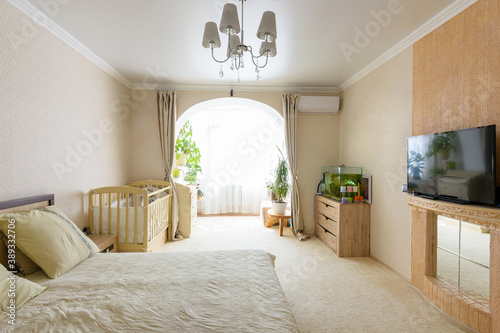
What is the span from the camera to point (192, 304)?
52.4 inches

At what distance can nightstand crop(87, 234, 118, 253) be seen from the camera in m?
2.67

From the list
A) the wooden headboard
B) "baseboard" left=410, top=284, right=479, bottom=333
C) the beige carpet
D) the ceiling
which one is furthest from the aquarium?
the wooden headboard

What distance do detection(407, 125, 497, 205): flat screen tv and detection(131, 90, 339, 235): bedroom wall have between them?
1985mm

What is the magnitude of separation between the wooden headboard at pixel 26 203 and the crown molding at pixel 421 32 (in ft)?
12.5

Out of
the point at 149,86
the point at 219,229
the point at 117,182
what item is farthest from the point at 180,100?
the point at 219,229

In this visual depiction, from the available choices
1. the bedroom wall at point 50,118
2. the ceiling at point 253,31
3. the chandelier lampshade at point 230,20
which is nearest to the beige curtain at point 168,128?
the ceiling at point 253,31

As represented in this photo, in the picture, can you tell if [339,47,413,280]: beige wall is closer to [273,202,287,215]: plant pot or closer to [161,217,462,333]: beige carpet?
[161,217,462,333]: beige carpet

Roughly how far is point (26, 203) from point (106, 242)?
94 cm

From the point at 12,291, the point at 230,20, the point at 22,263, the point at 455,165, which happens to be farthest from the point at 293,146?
the point at 12,291

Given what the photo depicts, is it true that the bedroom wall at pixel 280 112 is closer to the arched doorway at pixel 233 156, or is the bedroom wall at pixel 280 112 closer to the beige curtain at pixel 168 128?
the beige curtain at pixel 168 128

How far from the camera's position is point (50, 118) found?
2367 mm

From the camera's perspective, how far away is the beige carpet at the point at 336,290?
1972 mm

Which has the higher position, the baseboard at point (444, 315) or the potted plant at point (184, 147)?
the potted plant at point (184, 147)

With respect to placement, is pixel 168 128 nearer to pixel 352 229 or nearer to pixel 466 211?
pixel 352 229
